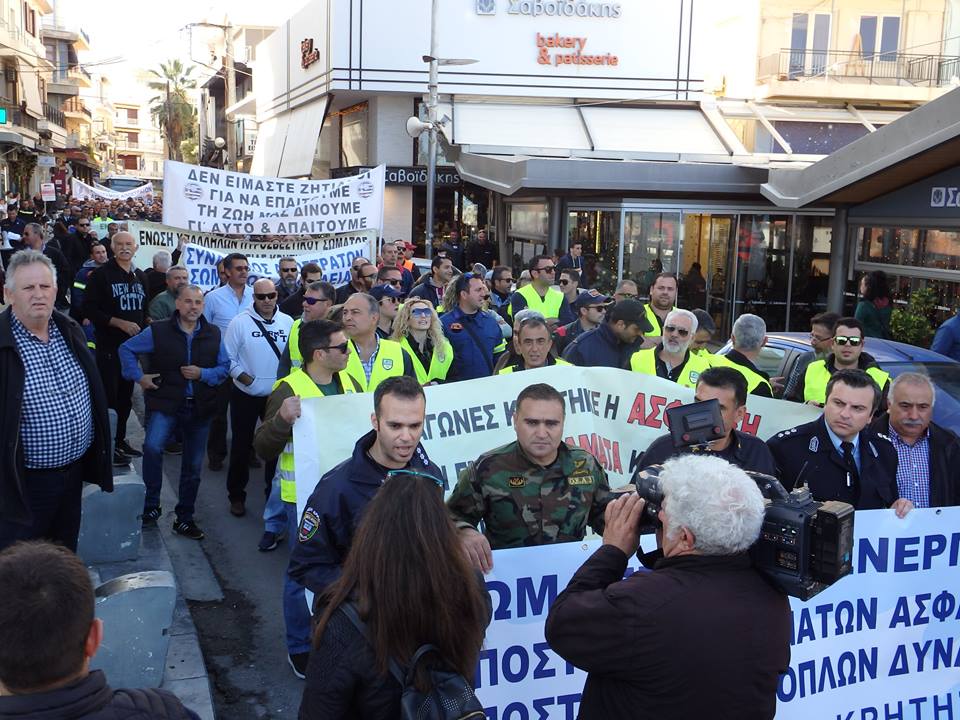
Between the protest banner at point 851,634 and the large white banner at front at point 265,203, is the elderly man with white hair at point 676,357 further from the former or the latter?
the large white banner at front at point 265,203

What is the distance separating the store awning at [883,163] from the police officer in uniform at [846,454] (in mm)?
8263

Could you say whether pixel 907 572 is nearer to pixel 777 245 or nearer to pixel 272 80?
pixel 777 245

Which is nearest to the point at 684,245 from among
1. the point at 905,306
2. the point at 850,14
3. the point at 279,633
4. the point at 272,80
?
the point at 905,306

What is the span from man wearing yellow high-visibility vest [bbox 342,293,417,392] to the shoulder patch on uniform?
277 cm

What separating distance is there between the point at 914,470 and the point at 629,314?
269 cm

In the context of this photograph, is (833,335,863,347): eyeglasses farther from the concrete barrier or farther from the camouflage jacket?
the concrete barrier

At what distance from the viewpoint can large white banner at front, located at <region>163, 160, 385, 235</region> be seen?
42.3 ft

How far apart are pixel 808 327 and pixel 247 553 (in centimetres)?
1412

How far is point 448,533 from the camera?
270cm

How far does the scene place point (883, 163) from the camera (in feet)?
43.9

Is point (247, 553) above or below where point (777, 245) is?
below

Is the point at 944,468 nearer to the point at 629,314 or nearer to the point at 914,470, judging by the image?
the point at 914,470

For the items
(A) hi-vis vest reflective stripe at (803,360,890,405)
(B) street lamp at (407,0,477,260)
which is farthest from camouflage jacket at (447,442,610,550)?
(B) street lamp at (407,0,477,260)

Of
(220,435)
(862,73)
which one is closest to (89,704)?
(220,435)
